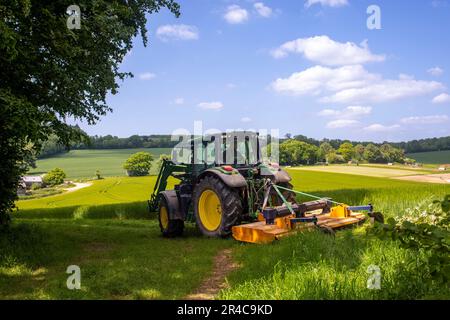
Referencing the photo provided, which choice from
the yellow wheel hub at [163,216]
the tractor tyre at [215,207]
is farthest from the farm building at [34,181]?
the tractor tyre at [215,207]

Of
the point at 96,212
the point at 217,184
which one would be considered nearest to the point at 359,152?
the point at 96,212

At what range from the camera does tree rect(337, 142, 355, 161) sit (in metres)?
62.6

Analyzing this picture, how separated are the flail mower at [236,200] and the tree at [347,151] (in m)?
53.6

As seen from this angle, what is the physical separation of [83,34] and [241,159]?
532 centimetres

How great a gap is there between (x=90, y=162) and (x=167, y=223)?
70019mm

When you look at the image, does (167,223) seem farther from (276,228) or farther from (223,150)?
(276,228)

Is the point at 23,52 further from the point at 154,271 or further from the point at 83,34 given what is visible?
the point at 154,271

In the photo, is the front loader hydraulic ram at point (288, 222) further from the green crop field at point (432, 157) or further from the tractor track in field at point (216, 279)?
the green crop field at point (432, 157)

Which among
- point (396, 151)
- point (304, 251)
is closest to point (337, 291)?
point (304, 251)

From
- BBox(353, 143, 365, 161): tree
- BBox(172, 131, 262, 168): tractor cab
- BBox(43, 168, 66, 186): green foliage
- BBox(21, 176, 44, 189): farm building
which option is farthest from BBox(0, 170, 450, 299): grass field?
BBox(21, 176, 44, 189): farm building

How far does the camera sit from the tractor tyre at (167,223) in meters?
11.3

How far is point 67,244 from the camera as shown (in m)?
9.84

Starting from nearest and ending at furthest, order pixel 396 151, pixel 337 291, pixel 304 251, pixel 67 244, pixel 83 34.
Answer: pixel 337 291
pixel 304 251
pixel 83 34
pixel 67 244
pixel 396 151

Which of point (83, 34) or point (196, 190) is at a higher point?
point (83, 34)
